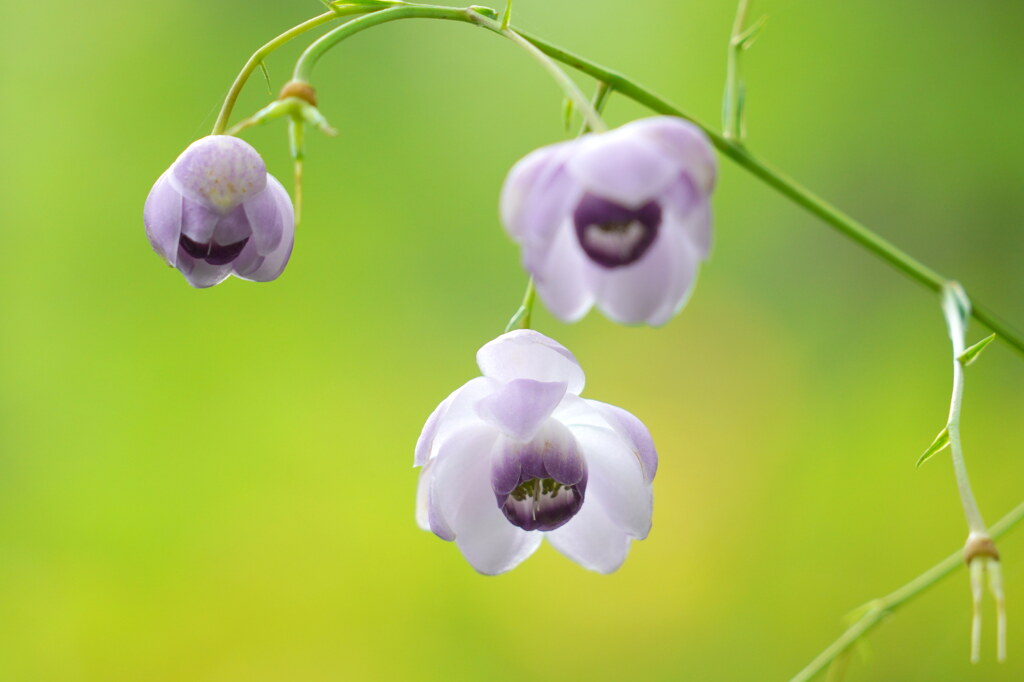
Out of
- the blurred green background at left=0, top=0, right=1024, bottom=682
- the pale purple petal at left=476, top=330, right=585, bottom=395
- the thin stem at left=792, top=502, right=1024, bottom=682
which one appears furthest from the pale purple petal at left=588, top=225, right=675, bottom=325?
the blurred green background at left=0, top=0, right=1024, bottom=682

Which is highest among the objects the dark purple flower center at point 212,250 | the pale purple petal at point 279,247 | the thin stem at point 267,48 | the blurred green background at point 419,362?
the blurred green background at point 419,362

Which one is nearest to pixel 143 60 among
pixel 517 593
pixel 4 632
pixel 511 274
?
pixel 511 274

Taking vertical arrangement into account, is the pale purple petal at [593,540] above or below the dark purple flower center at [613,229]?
below

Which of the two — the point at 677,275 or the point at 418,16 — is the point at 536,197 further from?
the point at 418,16

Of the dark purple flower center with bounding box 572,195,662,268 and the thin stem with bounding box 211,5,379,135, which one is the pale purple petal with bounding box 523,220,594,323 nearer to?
the dark purple flower center with bounding box 572,195,662,268

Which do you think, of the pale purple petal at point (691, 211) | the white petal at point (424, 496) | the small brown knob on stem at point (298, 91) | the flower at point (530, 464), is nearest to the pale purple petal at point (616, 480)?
the flower at point (530, 464)

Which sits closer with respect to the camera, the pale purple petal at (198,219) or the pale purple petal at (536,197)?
the pale purple petal at (536,197)

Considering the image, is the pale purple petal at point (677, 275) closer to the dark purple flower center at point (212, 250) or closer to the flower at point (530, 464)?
the flower at point (530, 464)
